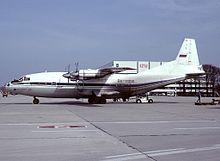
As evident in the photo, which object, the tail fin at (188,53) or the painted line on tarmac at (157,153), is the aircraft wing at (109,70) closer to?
the tail fin at (188,53)

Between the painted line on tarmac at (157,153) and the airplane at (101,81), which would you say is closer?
the painted line on tarmac at (157,153)

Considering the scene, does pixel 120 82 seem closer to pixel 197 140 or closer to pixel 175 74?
pixel 175 74

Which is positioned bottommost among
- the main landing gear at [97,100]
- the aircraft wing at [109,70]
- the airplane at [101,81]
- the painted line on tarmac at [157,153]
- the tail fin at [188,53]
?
the painted line on tarmac at [157,153]

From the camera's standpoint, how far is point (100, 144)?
37.2 feet

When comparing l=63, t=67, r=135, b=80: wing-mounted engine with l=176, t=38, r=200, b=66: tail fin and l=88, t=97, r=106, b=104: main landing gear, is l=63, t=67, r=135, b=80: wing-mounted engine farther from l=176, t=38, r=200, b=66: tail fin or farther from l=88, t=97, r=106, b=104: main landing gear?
l=176, t=38, r=200, b=66: tail fin

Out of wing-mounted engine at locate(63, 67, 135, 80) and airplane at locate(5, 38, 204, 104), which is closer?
airplane at locate(5, 38, 204, 104)

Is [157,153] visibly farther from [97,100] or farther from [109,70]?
[97,100]

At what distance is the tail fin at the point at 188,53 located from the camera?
5025cm

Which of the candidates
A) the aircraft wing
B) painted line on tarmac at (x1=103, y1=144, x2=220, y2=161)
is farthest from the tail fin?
painted line on tarmac at (x1=103, y1=144, x2=220, y2=161)

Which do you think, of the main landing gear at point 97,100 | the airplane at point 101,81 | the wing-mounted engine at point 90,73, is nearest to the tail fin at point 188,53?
the airplane at point 101,81

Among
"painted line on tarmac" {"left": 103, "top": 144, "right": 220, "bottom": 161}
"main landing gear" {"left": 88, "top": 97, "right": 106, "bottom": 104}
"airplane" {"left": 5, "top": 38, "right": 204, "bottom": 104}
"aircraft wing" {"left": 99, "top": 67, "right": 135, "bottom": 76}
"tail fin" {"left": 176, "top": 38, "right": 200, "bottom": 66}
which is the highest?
"tail fin" {"left": 176, "top": 38, "right": 200, "bottom": 66}

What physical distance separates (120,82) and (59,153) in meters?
36.6

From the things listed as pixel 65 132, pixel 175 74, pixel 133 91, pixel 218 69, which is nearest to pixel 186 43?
pixel 175 74

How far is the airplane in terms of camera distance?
4291cm
